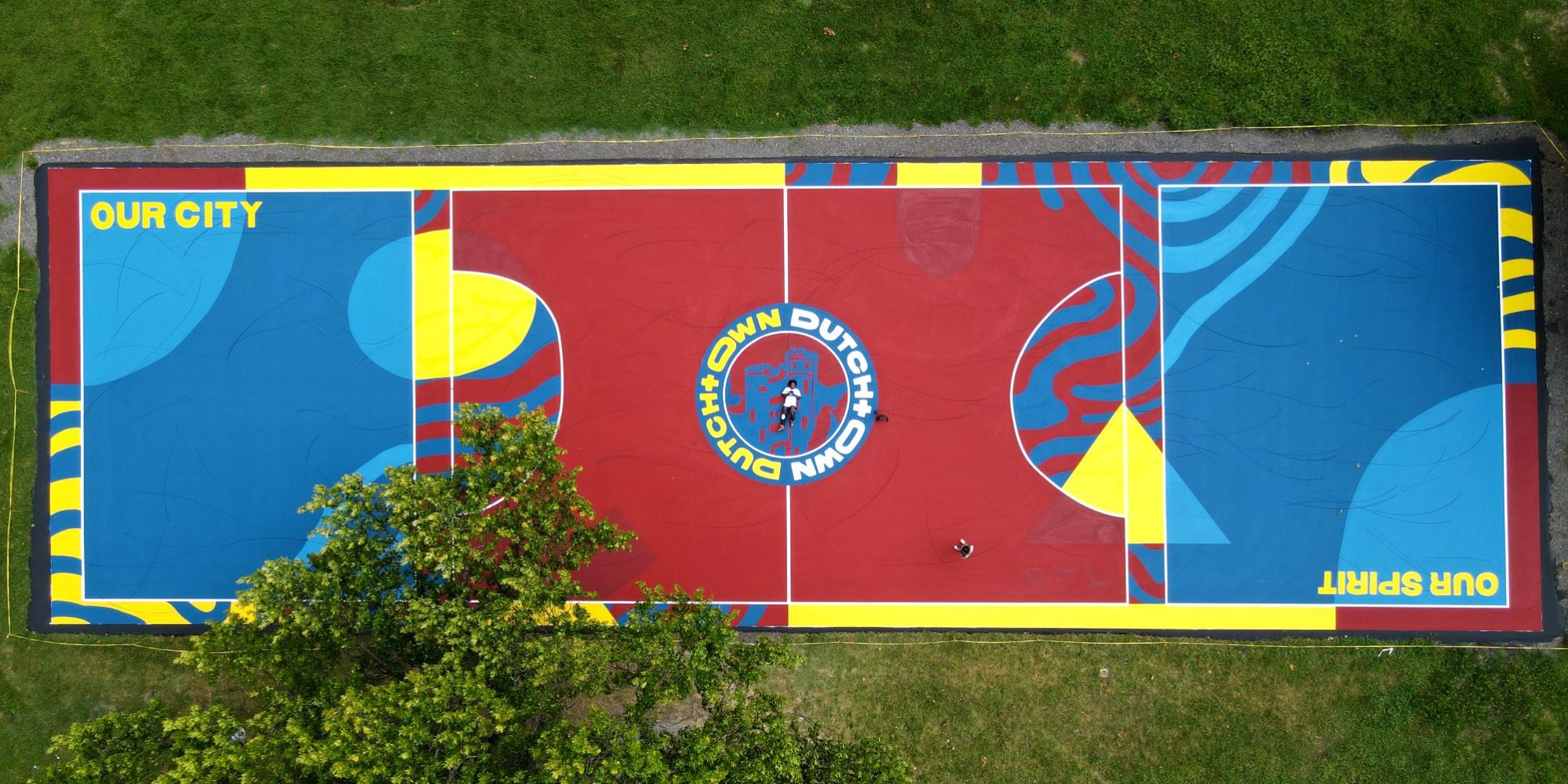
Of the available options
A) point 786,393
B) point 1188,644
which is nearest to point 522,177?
point 786,393

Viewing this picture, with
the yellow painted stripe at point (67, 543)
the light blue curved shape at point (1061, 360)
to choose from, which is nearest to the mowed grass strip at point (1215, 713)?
the light blue curved shape at point (1061, 360)

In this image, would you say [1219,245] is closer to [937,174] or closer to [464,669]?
[937,174]

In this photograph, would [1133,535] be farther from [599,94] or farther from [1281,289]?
[599,94]

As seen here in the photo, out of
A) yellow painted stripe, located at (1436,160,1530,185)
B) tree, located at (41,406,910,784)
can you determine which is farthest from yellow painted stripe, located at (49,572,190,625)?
yellow painted stripe, located at (1436,160,1530,185)

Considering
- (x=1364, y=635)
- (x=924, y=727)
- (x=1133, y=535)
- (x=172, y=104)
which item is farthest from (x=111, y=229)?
(x=1364, y=635)

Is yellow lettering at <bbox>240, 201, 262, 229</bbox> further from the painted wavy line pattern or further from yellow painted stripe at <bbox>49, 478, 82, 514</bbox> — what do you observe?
the painted wavy line pattern
